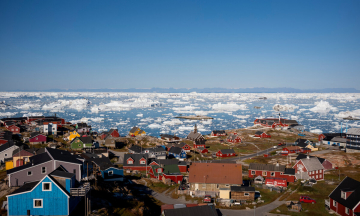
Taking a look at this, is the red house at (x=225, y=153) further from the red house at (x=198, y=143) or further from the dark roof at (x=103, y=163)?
the dark roof at (x=103, y=163)

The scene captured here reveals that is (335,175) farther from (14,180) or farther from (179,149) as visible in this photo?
(14,180)

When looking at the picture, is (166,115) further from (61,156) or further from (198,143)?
(61,156)

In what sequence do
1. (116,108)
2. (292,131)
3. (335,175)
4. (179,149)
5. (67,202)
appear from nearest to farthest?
(67,202)
(335,175)
(179,149)
(292,131)
(116,108)

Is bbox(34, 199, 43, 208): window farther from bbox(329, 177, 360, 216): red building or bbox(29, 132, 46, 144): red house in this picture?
bbox(29, 132, 46, 144): red house

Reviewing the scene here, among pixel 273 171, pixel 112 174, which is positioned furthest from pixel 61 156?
pixel 273 171

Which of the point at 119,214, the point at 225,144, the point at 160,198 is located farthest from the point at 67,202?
the point at 225,144

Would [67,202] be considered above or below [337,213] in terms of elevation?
above

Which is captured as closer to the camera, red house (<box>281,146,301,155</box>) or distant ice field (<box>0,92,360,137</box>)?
red house (<box>281,146,301,155</box>)

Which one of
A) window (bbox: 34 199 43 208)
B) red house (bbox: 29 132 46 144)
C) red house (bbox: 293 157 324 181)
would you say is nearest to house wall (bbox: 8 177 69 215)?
window (bbox: 34 199 43 208)
